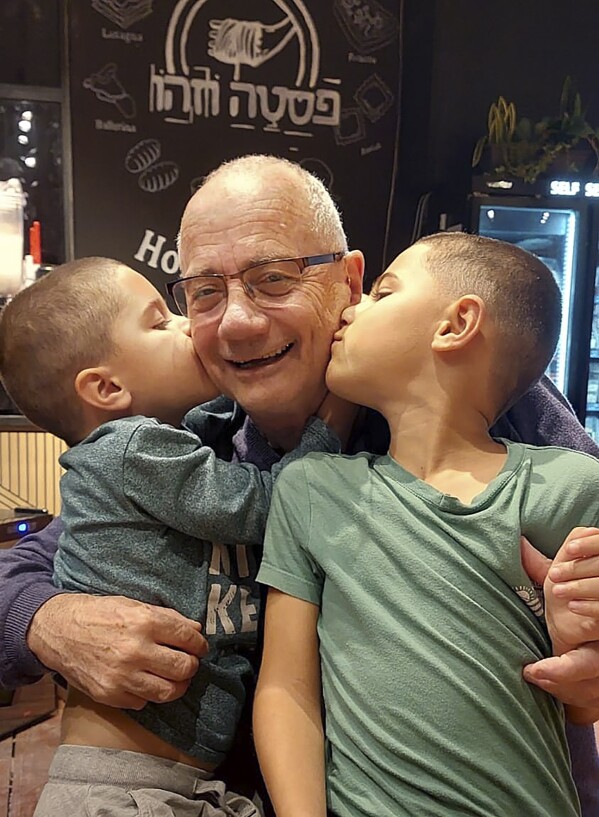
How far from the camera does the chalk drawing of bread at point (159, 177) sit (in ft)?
13.6

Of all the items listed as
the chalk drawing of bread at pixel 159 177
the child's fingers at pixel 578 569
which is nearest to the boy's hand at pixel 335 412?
the child's fingers at pixel 578 569

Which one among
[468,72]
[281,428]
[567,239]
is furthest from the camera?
[468,72]

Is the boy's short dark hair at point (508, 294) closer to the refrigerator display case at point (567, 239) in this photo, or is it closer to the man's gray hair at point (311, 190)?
the man's gray hair at point (311, 190)

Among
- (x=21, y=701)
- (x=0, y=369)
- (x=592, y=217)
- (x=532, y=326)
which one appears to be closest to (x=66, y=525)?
(x=0, y=369)

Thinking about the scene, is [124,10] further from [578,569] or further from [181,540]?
[578,569]

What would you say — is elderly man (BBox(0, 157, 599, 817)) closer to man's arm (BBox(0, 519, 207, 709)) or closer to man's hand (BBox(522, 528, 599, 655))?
man's arm (BBox(0, 519, 207, 709))

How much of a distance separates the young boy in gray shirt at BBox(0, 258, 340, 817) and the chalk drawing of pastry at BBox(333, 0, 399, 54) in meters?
3.52

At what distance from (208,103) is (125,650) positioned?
3.64m

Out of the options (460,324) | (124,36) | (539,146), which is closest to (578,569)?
(460,324)

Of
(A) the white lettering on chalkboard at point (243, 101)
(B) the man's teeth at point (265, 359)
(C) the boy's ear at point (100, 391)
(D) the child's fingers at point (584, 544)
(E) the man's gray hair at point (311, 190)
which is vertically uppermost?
(A) the white lettering on chalkboard at point (243, 101)

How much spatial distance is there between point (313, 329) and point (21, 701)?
254 centimetres

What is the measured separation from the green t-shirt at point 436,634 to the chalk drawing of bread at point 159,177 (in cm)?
335

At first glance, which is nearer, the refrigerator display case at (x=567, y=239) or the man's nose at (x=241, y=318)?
the man's nose at (x=241, y=318)

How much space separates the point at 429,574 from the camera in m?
1.08
